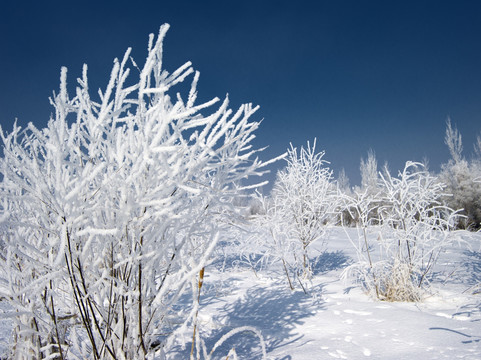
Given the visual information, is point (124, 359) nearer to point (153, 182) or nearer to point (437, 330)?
point (153, 182)

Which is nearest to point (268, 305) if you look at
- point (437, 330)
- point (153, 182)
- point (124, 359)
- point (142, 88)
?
point (437, 330)

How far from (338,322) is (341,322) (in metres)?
0.03

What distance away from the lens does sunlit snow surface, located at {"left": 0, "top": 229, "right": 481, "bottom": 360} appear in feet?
8.13

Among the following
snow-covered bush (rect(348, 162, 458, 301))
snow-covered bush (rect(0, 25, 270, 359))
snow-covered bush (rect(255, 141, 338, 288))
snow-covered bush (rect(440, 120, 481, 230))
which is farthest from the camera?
snow-covered bush (rect(440, 120, 481, 230))

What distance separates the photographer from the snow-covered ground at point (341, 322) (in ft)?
8.13

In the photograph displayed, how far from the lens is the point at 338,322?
3.22 metres

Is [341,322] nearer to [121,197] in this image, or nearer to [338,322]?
[338,322]

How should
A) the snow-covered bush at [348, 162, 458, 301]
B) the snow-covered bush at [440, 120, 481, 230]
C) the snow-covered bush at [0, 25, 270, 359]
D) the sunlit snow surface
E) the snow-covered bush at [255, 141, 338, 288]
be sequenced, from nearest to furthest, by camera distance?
the snow-covered bush at [0, 25, 270, 359] < the sunlit snow surface < the snow-covered bush at [348, 162, 458, 301] < the snow-covered bush at [255, 141, 338, 288] < the snow-covered bush at [440, 120, 481, 230]

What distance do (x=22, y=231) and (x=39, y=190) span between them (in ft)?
3.09

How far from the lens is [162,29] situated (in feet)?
3.60

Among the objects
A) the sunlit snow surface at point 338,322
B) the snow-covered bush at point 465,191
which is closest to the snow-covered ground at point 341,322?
the sunlit snow surface at point 338,322

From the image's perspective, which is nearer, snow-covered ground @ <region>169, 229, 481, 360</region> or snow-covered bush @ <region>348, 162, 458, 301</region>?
snow-covered ground @ <region>169, 229, 481, 360</region>

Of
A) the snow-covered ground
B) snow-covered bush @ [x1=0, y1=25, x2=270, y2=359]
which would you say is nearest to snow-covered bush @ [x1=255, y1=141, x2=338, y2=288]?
the snow-covered ground

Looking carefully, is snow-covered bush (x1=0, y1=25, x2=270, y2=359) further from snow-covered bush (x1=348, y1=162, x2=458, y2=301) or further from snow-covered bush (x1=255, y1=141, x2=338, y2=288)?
snow-covered bush (x1=255, y1=141, x2=338, y2=288)
